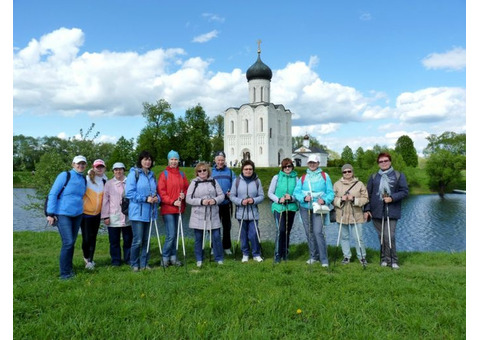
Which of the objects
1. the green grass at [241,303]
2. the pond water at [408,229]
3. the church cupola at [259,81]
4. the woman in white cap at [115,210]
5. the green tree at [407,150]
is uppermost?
the church cupola at [259,81]

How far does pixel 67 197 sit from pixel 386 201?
18.8 feet

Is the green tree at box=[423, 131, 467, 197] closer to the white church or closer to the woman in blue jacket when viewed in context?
the white church

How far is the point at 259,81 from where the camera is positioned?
58.7m

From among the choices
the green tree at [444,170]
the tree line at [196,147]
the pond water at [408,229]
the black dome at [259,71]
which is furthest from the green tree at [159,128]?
the green tree at [444,170]

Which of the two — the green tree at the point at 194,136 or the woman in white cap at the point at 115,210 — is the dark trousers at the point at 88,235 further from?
the green tree at the point at 194,136

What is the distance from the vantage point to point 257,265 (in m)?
6.75

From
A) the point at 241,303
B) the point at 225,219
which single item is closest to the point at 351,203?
the point at 225,219

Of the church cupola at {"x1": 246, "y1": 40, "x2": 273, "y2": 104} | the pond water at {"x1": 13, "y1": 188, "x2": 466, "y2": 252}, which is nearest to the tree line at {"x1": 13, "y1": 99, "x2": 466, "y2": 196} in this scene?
the church cupola at {"x1": 246, "y1": 40, "x2": 273, "y2": 104}

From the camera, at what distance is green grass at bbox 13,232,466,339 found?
4.04 metres

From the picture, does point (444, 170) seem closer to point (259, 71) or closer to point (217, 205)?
point (259, 71)

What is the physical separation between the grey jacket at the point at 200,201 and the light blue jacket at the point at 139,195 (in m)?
0.74

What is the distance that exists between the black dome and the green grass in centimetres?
5354

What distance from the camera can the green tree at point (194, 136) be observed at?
56906mm
